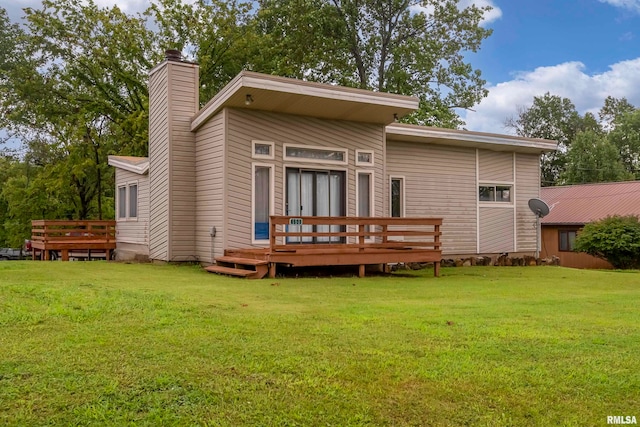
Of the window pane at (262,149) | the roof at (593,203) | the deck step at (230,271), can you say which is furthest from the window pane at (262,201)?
the roof at (593,203)

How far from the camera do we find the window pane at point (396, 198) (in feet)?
43.5

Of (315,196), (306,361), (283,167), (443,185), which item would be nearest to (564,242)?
(443,185)

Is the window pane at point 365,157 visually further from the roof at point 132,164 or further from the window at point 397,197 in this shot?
the roof at point 132,164

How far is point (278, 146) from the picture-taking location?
10789mm

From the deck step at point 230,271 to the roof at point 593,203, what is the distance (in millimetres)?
19137

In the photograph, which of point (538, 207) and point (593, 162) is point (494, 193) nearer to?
point (538, 207)

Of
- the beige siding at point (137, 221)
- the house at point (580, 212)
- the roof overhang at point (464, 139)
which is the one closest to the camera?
the roof overhang at point (464, 139)

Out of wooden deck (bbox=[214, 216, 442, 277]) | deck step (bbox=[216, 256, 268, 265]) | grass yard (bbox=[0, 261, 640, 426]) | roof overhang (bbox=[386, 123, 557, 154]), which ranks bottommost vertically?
grass yard (bbox=[0, 261, 640, 426])

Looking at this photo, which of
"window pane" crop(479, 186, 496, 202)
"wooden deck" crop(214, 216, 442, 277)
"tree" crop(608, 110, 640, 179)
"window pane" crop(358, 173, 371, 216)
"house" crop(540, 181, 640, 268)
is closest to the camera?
"wooden deck" crop(214, 216, 442, 277)

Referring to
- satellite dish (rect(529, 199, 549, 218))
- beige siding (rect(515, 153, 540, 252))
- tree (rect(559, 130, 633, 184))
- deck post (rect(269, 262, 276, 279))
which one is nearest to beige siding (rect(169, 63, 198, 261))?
deck post (rect(269, 262, 276, 279))

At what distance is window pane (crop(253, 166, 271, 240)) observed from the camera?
1061 cm

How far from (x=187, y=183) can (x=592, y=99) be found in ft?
138

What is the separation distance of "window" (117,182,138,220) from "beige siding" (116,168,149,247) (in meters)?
0.10

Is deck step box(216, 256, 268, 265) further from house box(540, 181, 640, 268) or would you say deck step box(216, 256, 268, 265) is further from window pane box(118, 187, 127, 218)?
house box(540, 181, 640, 268)
